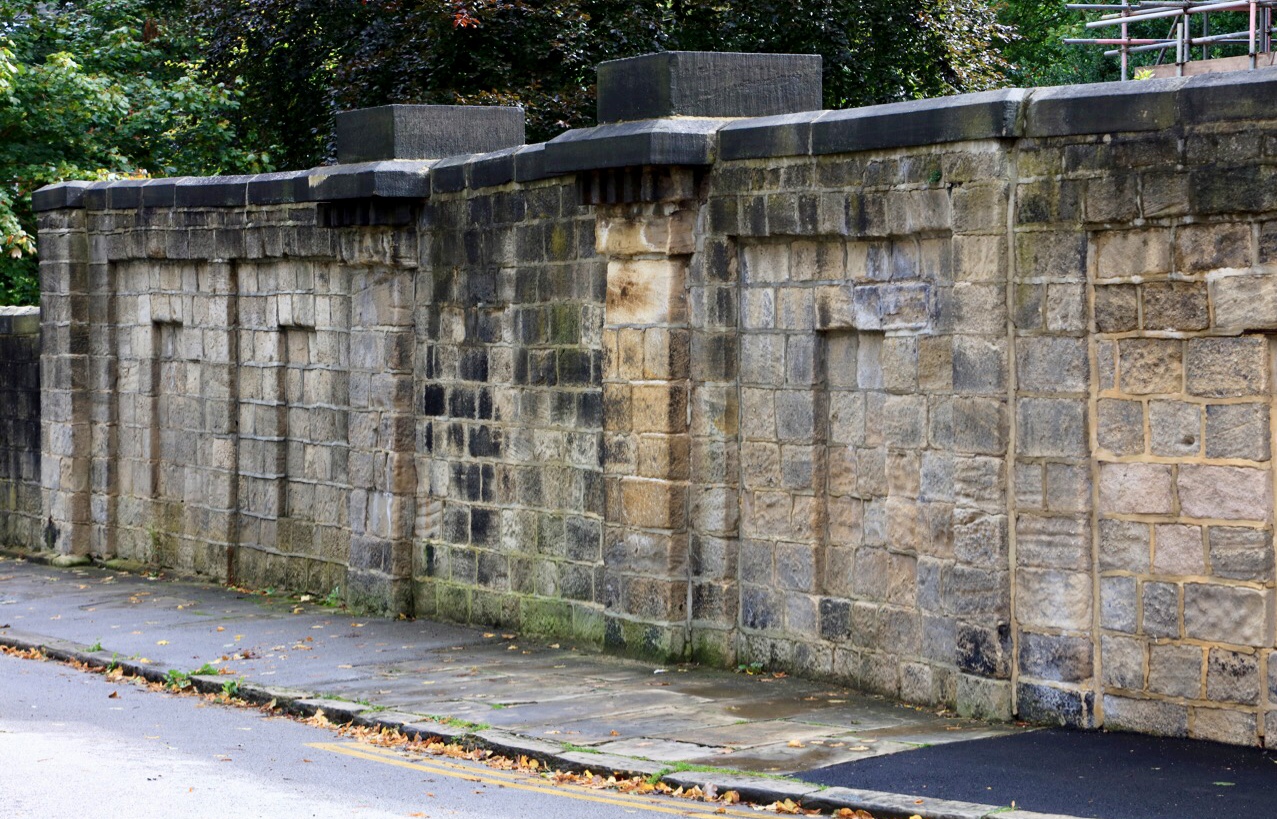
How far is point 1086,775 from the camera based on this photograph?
8.30 m

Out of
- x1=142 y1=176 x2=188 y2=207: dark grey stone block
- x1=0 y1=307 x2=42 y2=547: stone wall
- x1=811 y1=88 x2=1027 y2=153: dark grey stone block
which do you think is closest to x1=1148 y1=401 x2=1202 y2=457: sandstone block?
x1=811 y1=88 x2=1027 y2=153: dark grey stone block

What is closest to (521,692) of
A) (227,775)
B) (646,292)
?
(227,775)

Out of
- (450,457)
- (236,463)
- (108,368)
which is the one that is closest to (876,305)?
(450,457)

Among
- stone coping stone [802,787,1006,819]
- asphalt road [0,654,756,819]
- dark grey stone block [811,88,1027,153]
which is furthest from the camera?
dark grey stone block [811,88,1027,153]

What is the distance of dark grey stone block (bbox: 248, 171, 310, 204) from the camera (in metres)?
15.2

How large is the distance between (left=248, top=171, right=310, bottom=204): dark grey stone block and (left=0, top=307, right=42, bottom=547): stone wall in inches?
186

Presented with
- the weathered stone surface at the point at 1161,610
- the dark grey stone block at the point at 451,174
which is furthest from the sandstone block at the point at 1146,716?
the dark grey stone block at the point at 451,174

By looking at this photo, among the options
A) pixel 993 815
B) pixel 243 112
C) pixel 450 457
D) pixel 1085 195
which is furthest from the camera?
pixel 243 112

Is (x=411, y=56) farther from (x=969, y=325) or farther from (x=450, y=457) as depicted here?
(x=969, y=325)

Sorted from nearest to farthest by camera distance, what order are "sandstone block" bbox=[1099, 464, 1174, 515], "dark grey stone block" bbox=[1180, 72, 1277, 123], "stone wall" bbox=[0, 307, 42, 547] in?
"dark grey stone block" bbox=[1180, 72, 1277, 123]
"sandstone block" bbox=[1099, 464, 1174, 515]
"stone wall" bbox=[0, 307, 42, 547]

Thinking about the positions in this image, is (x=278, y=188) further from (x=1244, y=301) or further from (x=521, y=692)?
(x=1244, y=301)

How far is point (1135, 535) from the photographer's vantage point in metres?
9.24

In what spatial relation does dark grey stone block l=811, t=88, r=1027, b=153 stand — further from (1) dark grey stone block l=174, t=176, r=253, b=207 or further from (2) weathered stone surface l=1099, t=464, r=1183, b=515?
(1) dark grey stone block l=174, t=176, r=253, b=207

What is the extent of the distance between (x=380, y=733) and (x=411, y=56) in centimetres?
1448
